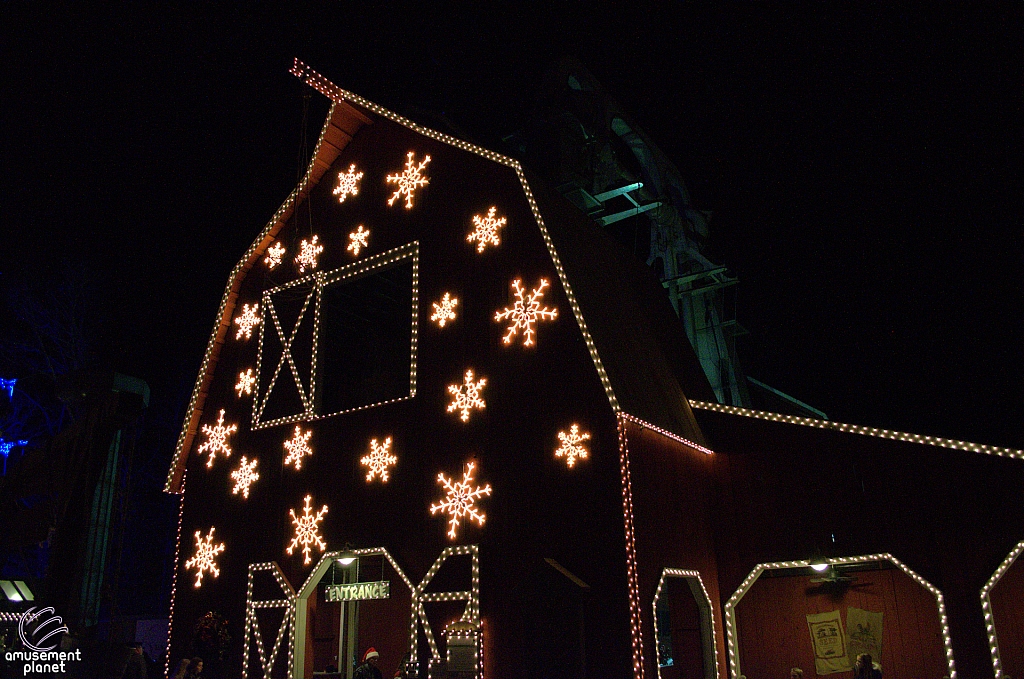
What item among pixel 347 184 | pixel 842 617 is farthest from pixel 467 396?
pixel 842 617

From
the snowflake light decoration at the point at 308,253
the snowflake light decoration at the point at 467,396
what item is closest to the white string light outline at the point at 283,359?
the snowflake light decoration at the point at 308,253

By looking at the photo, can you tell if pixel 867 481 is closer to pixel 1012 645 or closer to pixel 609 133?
pixel 1012 645

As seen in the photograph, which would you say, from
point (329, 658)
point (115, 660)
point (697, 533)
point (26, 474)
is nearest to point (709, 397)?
point (697, 533)

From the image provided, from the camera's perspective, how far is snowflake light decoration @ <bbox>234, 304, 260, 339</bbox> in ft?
55.1

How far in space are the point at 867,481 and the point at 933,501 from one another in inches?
35.9

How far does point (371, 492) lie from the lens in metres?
13.7

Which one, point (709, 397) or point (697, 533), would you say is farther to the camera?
point (709, 397)

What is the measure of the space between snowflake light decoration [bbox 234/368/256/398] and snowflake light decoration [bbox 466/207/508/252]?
5.41m

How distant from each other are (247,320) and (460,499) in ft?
22.5

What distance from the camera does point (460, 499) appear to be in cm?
1270

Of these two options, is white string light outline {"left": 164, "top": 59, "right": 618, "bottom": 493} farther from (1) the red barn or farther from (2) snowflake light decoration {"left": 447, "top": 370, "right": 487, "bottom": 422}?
(2) snowflake light decoration {"left": 447, "top": 370, "right": 487, "bottom": 422}

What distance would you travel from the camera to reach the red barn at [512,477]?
11.6 meters

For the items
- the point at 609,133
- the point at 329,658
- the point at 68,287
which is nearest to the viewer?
the point at 329,658

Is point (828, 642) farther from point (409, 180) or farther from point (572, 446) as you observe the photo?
point (409, 180)
